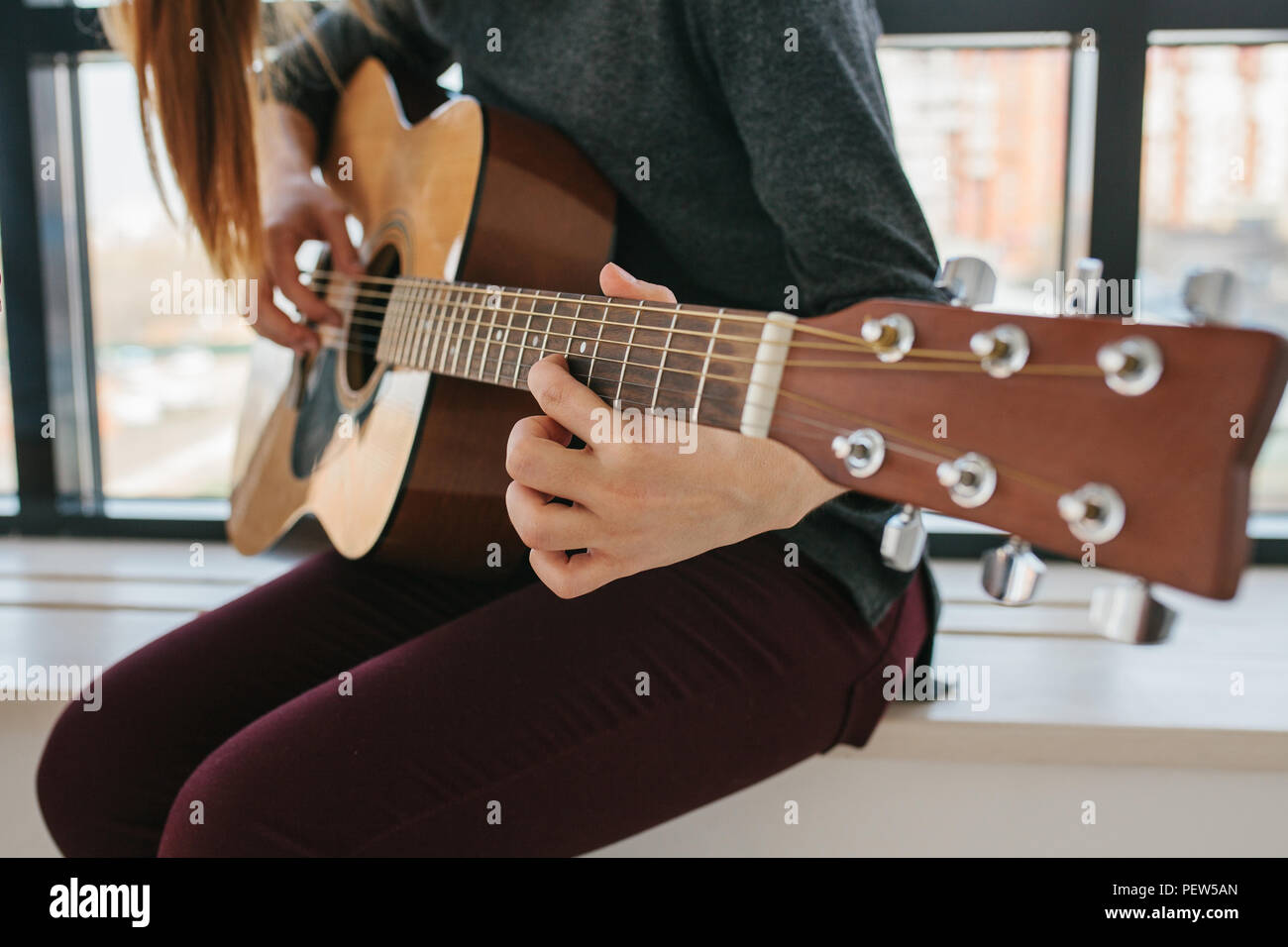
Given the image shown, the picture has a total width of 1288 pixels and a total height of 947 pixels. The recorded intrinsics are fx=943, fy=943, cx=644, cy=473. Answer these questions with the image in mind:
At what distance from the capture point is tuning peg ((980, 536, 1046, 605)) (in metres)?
0.39

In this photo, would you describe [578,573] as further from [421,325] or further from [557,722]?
[421,325]

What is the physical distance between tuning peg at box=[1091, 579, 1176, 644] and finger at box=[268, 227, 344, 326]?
2.81ft

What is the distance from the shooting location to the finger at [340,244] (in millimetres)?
1016

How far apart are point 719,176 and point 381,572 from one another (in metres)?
0.50

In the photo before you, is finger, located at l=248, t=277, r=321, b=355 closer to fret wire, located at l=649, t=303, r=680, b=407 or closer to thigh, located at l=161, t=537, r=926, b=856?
thigh, located at l=161, t=537, r=926, b=856

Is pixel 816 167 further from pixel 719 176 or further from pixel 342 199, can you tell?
pixel 342 199

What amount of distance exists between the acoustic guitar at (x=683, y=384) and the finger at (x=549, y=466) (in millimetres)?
42

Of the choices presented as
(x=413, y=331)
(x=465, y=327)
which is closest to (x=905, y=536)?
(x=465, y=327)

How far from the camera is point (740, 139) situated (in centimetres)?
74

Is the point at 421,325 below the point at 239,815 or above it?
above

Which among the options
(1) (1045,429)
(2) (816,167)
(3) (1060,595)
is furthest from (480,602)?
(3) (1060,595)

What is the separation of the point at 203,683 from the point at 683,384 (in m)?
0.62

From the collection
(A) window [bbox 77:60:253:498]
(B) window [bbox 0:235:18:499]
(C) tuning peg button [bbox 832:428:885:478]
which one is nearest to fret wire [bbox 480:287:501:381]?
(C) tuning peg button [bbox 832:428:885:478]

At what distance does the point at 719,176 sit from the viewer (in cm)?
76
